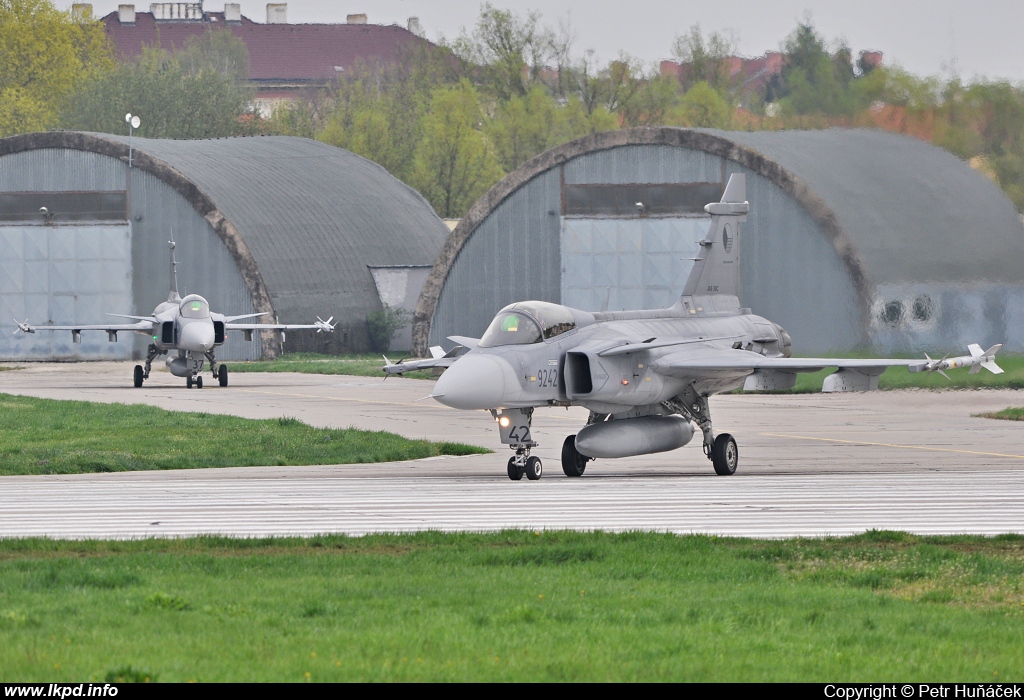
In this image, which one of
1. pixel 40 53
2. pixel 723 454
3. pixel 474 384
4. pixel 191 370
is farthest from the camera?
pixel 40 53

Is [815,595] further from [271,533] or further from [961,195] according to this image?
[961,195]

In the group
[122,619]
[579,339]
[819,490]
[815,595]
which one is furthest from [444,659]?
[579,339]

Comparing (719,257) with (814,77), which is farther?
(814,77)

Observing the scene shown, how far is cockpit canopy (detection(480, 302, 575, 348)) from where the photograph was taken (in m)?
22.6

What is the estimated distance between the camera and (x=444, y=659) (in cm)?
886

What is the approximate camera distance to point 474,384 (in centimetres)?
2125

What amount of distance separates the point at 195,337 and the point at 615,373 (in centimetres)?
2837

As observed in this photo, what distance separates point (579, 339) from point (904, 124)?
25.8 m

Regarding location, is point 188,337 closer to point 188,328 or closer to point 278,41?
point 188,328

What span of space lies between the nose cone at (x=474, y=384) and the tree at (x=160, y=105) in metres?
75.8

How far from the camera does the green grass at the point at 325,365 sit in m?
54.0

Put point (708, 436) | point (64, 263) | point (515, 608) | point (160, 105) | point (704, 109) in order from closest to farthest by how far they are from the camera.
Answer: point (515, 608)
point (708, 436)
point (64, 263)
point (704, 109)
point (160, 105)

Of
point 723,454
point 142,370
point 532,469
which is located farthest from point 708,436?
point 142,370

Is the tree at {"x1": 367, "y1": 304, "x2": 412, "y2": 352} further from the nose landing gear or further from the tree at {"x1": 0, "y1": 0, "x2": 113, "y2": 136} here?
the tree at {"x1": 0, "y1": 0, "x2": 113, "y2": 136}
